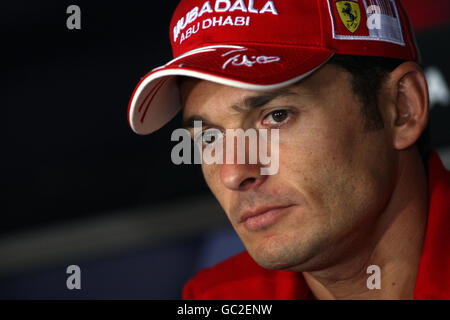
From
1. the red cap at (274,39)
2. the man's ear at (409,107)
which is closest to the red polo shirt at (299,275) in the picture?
the man's ear at (409,107)

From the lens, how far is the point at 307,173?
109cm

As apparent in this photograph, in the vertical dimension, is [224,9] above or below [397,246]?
above

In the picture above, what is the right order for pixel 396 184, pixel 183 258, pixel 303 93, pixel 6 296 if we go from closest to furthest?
pixel 303 93
pixel 396 184
pixel 183 258
pixel 6 296

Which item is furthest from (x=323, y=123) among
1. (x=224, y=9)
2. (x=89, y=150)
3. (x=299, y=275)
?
(x=89, y=150)

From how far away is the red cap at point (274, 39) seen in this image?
1030 mm

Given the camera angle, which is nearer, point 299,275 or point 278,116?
point 278,116

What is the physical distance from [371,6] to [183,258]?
53.5 inches

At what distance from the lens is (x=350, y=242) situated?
1155mm

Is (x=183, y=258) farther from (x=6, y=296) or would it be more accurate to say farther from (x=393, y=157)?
(x=393, y=157)

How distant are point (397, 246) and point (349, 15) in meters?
0.48

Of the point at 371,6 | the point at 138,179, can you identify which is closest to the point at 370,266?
the point at 371,6

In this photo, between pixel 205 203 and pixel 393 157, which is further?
pixel 205 203

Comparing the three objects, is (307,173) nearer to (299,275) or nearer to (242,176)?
(242,176)

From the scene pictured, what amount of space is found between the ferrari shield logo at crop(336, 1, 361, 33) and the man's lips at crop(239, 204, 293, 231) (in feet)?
1.17
